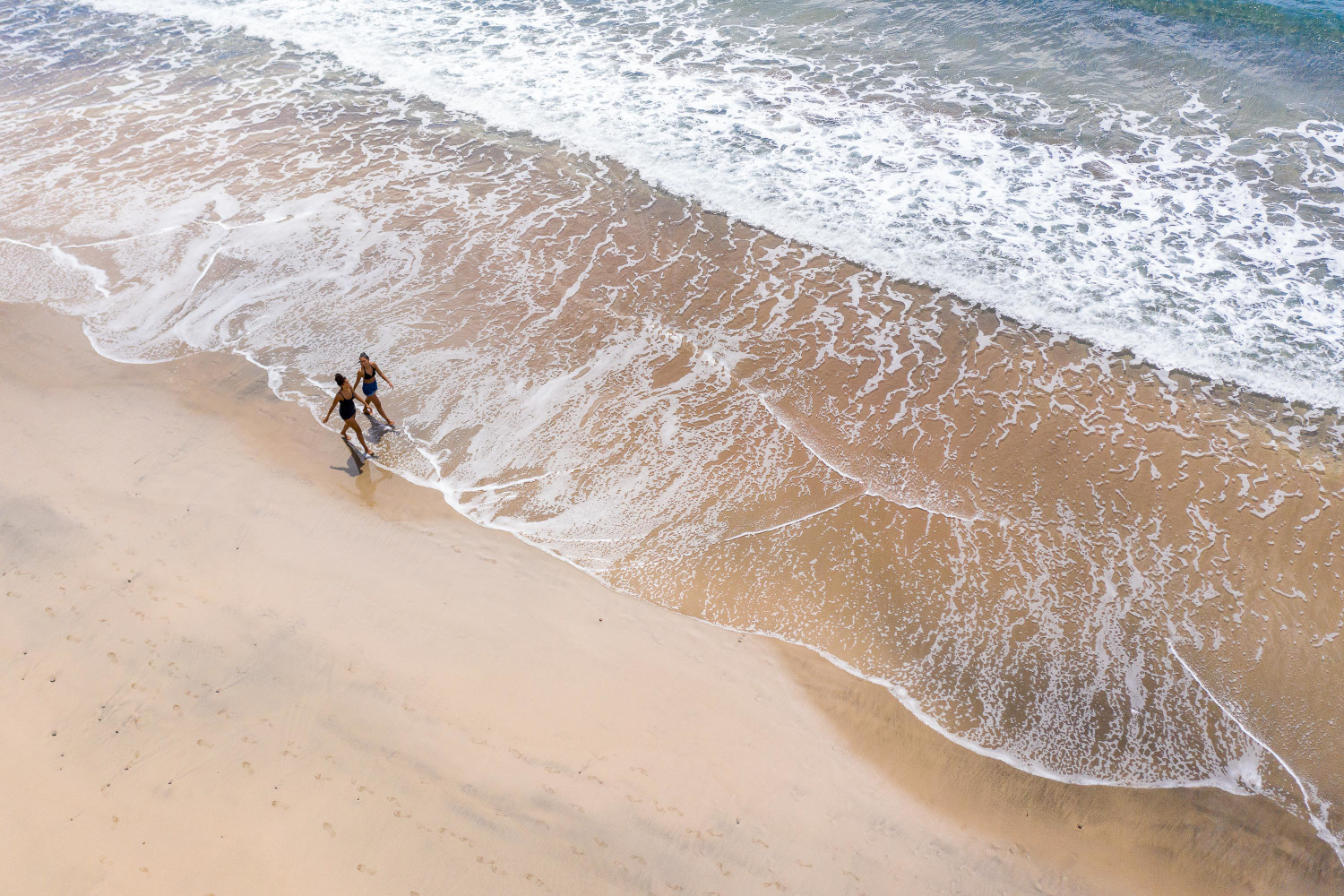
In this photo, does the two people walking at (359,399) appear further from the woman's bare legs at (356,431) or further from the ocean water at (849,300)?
the ocean water at (849,300)

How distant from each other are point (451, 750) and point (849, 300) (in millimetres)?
8800

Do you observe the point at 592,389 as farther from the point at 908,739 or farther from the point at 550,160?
the point at 550,160

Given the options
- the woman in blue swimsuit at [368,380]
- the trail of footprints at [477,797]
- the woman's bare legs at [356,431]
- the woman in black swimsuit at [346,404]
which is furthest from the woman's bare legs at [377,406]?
the trail of footprints at [477,797]

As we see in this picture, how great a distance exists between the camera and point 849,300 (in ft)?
38.0

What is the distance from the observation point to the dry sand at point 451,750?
591cm

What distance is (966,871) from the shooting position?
20.0 feet

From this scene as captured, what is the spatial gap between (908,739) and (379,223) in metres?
12.1

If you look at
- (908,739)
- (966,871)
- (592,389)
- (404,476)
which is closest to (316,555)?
(404,476)

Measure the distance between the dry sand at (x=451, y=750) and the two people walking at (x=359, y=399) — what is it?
1.25 m

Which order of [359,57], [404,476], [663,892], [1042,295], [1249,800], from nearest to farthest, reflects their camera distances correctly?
[663,892], [1249,800], [404,476], [1042,295], [359,57]

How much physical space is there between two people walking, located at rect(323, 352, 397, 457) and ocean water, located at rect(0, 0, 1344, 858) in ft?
1.14

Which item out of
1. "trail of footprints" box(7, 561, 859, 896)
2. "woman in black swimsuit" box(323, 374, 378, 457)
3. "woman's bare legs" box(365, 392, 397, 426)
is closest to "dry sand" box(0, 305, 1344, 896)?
"trail of footprints" box(7, 561, 859, 896)

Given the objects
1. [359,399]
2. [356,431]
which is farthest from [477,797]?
[359,399]

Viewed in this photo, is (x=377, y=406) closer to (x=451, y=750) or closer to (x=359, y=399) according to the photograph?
(x=359, y=399)
